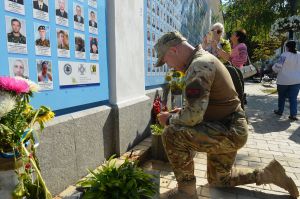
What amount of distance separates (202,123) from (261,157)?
7.56ft

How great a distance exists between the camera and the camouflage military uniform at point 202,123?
8.00ft

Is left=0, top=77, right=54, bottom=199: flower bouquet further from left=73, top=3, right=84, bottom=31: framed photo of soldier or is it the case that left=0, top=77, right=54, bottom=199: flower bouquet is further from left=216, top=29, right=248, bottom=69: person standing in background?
left=216, top=29, right=248, bottom=69: person standing in background

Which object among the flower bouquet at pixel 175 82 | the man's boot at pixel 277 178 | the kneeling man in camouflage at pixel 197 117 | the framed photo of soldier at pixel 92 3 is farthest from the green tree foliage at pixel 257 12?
the kneeling man in camouflage at pixel 197 117

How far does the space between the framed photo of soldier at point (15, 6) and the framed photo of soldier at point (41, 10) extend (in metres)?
0.13

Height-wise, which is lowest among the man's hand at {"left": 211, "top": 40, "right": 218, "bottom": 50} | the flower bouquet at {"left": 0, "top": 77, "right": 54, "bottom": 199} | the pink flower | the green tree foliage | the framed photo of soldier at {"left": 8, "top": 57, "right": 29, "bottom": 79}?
the flower bouquet at {"left": 0, "top": 77, "right": 54, "bottom": 199}

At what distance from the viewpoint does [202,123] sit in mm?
2770

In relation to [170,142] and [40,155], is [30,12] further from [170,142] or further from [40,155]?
[170,142]

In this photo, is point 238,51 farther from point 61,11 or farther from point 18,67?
point 18,67

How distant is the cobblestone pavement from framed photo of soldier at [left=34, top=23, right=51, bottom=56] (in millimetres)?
1931

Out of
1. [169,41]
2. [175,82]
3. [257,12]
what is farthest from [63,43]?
[257,12]

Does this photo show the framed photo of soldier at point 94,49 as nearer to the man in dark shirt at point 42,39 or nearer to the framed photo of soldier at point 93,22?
the framed photo of soldier at point 93,22

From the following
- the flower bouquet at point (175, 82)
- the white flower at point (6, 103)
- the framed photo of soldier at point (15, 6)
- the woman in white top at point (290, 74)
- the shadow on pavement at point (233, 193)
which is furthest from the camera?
the woman in white top at point (290, 74)

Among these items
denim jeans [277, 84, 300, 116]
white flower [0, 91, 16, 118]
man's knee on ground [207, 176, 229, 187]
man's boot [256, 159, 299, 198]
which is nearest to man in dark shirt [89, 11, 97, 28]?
white flower [0, 91, 16, 118]

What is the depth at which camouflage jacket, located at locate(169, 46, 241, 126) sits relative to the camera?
7.95ft
